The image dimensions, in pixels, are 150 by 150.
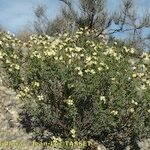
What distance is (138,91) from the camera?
11539mm

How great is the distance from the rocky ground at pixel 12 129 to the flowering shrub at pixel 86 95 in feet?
1.12

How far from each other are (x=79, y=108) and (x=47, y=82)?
90 centimetres

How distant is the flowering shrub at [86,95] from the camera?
36.1ft

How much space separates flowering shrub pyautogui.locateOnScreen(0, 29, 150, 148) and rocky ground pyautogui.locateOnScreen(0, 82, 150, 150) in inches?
13.4

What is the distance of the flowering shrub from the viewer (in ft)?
36.1

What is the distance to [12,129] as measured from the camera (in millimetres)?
11617

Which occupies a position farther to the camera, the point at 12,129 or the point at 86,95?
the point at 12,129

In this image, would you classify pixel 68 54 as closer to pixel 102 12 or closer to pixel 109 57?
pixel 109 57

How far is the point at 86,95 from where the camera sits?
36.6 ft

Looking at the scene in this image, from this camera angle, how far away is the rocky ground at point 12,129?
11032mm

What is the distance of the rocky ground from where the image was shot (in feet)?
36.2

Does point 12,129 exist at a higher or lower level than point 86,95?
lower

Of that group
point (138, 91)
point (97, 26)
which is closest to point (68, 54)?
point (138, 91)

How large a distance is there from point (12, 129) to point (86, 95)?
→ 6.14ft
